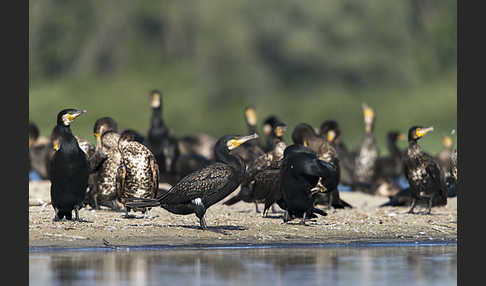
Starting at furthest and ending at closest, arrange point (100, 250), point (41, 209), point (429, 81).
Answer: point (429, 81), point (41, 209), point (100, 250)

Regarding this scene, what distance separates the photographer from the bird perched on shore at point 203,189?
14.4m

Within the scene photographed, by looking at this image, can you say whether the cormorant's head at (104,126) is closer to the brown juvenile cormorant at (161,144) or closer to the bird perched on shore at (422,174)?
the bird perched on shore at (422,174)

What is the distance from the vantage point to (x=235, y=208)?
18.7 meters

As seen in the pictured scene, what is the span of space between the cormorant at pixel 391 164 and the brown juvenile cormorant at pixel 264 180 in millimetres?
8096

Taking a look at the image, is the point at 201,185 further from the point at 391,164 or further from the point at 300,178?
the point at 391,164

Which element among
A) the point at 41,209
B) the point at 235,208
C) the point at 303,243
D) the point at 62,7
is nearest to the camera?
the point at 303,243

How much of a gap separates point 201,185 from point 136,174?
1992mm

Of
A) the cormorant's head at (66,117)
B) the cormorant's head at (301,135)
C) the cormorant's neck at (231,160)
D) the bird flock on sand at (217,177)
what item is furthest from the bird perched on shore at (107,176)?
the cormorant's head at (301,135)

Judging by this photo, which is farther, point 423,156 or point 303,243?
point 423,156

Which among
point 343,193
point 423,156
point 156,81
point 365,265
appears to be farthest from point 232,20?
point 365,265

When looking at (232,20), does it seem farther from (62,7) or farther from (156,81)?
(62,7)

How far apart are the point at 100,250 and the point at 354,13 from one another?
60.9m

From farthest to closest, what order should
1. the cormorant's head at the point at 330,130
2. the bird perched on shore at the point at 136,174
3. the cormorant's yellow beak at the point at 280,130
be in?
the cormorant's head at the point at 330,130 < the cormorant's yellow beak at the point at 280,130 < the bird perched on shore at the point at 136,174

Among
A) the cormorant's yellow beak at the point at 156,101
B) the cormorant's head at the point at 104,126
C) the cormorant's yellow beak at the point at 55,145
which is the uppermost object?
the cormorant's yellow beak at the point at 156,101
